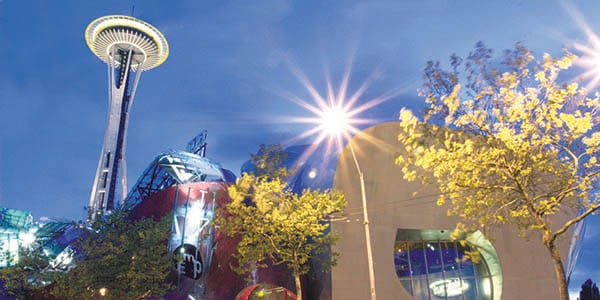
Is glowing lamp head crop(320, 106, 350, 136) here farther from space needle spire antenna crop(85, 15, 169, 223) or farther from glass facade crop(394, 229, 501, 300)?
space needle spire antenna crop(85, 15, 169, 223)

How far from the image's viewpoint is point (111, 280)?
26125 millimetres

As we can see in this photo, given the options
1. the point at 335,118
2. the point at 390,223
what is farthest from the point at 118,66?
the point at 335,118

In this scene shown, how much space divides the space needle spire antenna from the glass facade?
2281 inches

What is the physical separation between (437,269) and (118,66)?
253ft

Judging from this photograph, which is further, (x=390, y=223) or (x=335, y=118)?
(x=390, y=223)

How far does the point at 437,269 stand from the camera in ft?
86.7

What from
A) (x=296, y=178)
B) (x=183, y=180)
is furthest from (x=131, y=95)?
(x=296, y=178)

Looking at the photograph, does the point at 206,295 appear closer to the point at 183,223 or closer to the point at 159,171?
the point at 183,223

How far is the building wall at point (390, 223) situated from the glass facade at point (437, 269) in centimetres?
97

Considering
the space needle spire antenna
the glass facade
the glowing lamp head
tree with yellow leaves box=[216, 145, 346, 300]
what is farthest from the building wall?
the space needle spire antenna

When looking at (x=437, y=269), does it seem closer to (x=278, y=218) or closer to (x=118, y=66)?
(x=278, y=218)

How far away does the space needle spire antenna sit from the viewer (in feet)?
239

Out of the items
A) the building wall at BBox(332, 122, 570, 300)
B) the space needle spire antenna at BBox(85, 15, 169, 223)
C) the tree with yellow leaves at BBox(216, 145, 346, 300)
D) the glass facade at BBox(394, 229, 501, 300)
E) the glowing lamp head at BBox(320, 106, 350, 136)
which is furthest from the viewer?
the space needle spire antenna at BBox(85, 15, 169, 223)

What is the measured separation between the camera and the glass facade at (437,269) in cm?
2606
